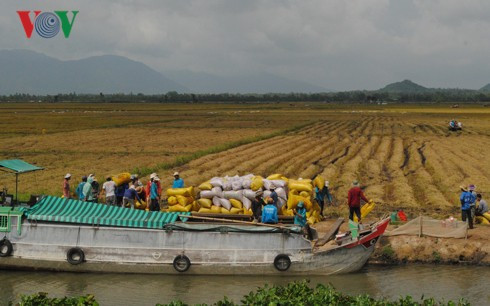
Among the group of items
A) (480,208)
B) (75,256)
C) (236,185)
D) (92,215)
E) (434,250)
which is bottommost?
(75,256)

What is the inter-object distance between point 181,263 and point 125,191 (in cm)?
407

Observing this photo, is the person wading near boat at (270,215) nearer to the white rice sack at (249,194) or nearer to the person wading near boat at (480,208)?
the white rice sack at (249,194)

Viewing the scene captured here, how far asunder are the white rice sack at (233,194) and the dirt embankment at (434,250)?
16.1ft

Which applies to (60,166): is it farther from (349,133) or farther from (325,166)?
(349,133)

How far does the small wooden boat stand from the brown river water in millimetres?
284

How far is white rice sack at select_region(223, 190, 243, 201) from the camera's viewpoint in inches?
840

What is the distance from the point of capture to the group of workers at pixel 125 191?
21219mm

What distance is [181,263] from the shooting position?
1850 centimetres

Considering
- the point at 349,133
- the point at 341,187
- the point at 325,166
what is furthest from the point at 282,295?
the point at 349,133

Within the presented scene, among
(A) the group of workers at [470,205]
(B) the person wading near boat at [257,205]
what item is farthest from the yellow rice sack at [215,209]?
(A) the group of workers at [470,205]

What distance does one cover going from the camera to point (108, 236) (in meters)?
18.8

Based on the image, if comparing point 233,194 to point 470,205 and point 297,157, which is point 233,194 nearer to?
point 470,205

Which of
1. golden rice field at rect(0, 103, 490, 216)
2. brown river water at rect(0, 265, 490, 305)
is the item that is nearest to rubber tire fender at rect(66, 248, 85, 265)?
brown river water at rect(0, 265, 490, 305)

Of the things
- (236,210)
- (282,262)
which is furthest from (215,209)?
(282,262)
